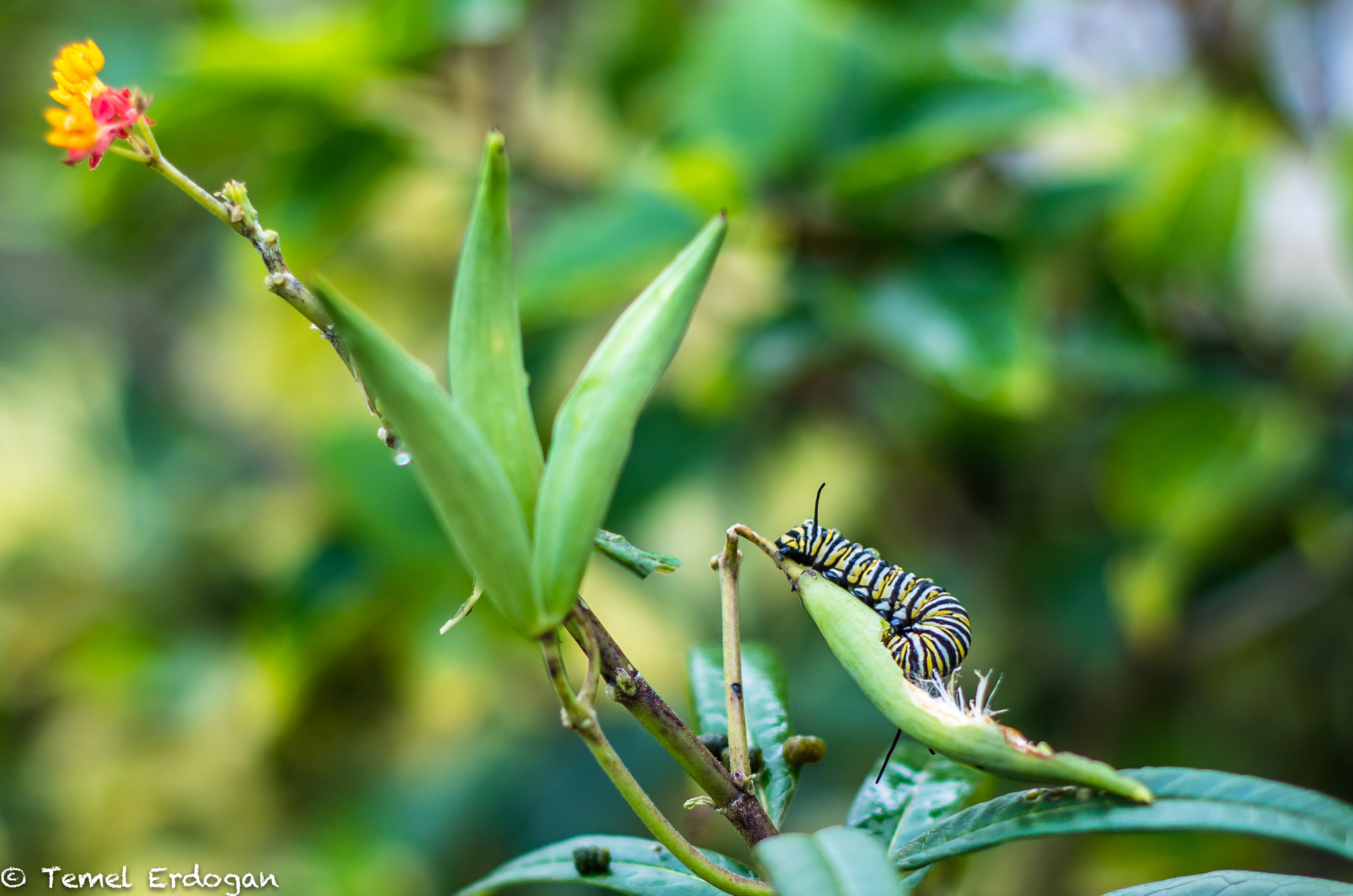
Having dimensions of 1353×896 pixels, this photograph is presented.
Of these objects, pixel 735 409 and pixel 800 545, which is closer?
pixel 800 545

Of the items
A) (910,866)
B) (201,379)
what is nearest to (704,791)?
(910,866)

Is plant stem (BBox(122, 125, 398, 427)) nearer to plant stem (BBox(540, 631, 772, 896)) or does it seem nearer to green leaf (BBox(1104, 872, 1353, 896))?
plant stem (BBox(540, 631, 772, 896))

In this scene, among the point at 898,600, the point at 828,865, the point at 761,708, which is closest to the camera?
the point at 828,865

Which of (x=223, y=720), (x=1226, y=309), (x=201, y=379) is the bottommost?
(x=1226, y=309)

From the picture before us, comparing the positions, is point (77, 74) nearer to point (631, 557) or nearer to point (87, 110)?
point (87, 110)

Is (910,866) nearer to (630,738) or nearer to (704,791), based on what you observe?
(704,791)

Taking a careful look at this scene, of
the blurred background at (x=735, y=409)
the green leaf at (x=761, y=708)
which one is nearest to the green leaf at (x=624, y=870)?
the green leaf at (x=761, y=708)

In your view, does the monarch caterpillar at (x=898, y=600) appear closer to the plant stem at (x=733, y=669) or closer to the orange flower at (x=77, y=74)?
the plant stem at (x=733, y=669)

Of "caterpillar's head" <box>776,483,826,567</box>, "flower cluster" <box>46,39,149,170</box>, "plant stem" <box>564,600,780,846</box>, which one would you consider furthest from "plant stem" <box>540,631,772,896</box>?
"flower cluster" <box>46,39,149,170</box>

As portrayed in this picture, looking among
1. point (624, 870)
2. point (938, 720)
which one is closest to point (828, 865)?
point (938, 720)
